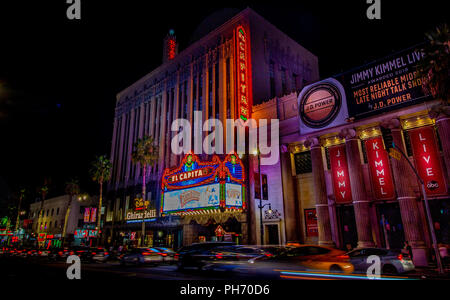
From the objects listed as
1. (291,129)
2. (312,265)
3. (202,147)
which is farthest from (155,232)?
(312,265)

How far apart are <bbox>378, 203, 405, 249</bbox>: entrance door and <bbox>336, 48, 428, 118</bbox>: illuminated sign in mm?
8450

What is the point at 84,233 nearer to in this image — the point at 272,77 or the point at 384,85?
the point at 272,77

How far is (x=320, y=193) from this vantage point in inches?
1033

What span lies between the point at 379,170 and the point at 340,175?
11.0 feet

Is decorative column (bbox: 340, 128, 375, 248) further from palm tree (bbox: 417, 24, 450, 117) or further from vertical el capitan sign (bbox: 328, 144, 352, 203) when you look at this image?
palm tree (bbox: 417, 24, 450, 117)

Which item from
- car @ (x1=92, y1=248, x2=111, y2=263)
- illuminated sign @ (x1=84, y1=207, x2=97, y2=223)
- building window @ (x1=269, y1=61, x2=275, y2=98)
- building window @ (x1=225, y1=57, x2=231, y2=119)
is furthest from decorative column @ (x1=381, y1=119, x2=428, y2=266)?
illuminated sign @ (x1=84, y1=207, x2=97, y2=223)

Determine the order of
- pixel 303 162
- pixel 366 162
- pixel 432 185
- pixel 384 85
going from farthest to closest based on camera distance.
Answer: pixel 303 162, pixel 366 162, pixel 384 85, pixel 432 185

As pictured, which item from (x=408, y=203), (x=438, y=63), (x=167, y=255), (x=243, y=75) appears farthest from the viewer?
(x=243, y=75)

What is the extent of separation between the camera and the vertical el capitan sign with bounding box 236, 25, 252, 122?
34.8m

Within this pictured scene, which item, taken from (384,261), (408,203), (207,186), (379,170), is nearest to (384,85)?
(379,170)

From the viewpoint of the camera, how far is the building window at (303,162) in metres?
29.5

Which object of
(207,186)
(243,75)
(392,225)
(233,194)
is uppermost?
(243,75)

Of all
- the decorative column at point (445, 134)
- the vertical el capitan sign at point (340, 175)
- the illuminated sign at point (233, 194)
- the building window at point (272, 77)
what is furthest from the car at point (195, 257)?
the building window at point (272, 77)

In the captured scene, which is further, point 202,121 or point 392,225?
point 202,121
